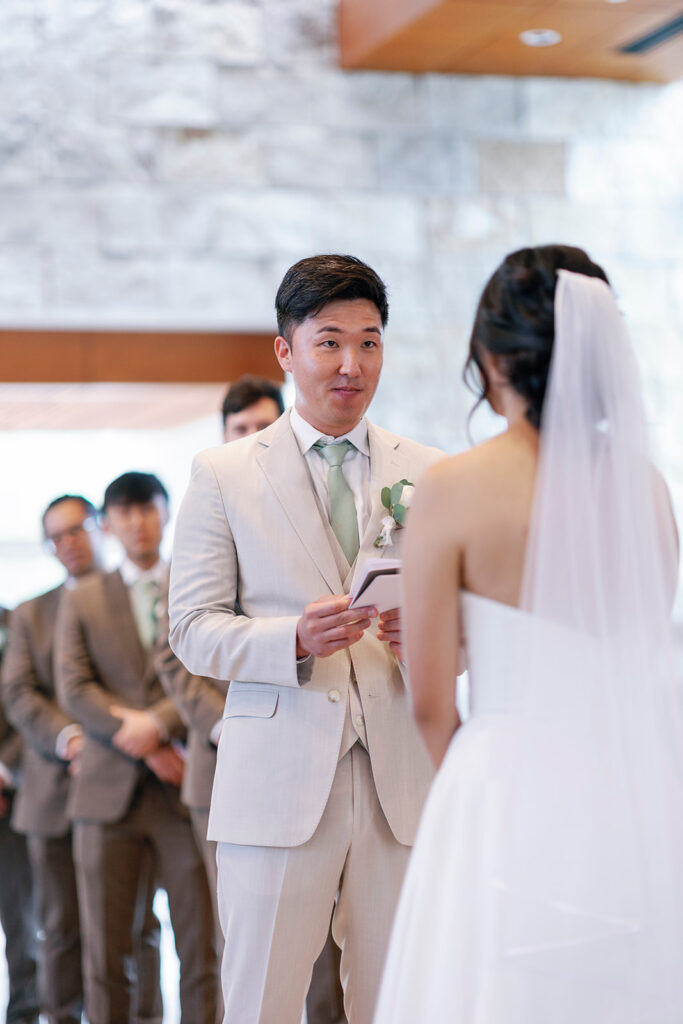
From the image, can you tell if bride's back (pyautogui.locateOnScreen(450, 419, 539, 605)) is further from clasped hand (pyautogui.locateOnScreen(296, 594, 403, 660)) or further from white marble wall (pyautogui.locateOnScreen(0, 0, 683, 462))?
white marble wall (pyautogui.locateOnScreen(0, 0, 683, 462))

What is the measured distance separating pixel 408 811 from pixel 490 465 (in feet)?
2.71

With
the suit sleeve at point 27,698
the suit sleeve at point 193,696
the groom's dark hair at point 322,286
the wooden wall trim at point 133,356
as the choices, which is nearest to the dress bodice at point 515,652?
the groom's dark hair at point 322,286

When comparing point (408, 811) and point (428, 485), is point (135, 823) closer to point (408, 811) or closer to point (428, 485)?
point (408, 811)

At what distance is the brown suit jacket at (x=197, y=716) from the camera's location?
3547 millimetres

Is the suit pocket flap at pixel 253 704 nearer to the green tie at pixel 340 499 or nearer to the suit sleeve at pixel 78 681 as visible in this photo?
the green tie at pixel 340 499

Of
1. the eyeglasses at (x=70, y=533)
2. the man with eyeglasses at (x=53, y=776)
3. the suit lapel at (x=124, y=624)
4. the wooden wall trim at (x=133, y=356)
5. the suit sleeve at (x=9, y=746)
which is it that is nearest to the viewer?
the suit lapel at (x=124, y=624)

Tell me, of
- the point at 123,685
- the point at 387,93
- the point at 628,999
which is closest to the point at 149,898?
the point at 123,685

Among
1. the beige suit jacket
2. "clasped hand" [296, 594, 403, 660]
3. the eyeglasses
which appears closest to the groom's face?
the beige suit jacket

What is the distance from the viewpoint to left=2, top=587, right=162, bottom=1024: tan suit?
13.5ft

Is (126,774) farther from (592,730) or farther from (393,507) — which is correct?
(592,730)

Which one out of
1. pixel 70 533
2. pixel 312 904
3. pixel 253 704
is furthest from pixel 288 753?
pixel 70 533

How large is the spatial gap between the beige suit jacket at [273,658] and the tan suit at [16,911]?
242cm

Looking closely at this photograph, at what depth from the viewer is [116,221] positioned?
17.0 feet

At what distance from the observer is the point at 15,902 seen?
4484mm
